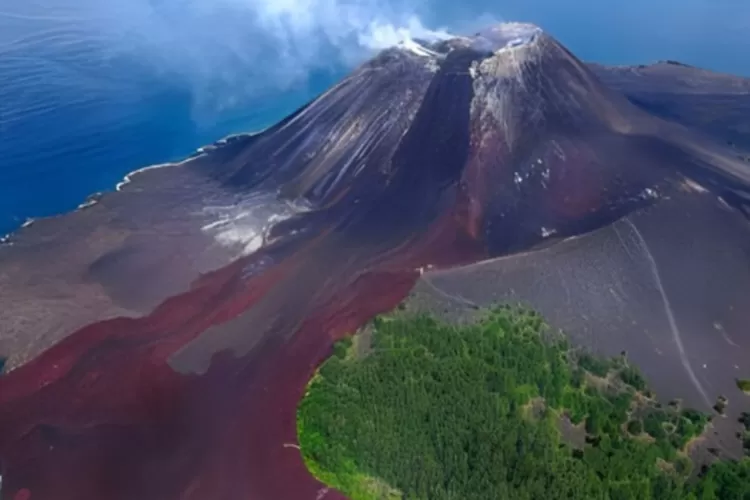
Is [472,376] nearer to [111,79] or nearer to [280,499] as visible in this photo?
[280,499]

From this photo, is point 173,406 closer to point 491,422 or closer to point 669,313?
point 491,422

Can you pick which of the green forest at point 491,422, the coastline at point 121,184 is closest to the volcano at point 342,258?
the coastline at point 121,184

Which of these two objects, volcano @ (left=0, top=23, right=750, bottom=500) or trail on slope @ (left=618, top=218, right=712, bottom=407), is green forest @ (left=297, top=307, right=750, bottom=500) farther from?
trail on slope @ (left=618, top=218, right=712, bottom=407)

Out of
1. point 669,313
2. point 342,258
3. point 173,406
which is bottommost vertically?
point 173,406

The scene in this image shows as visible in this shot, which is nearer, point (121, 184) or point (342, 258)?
point (342, 258)

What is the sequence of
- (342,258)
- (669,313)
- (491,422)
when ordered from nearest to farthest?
(491,422) < (669,313) < (342,258)

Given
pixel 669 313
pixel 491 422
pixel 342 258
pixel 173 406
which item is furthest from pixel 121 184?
pixel 669 313

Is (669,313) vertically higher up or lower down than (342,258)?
lower down

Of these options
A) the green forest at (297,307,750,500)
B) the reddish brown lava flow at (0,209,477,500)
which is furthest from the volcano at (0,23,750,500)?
the green forest at (297,307,750,500)
